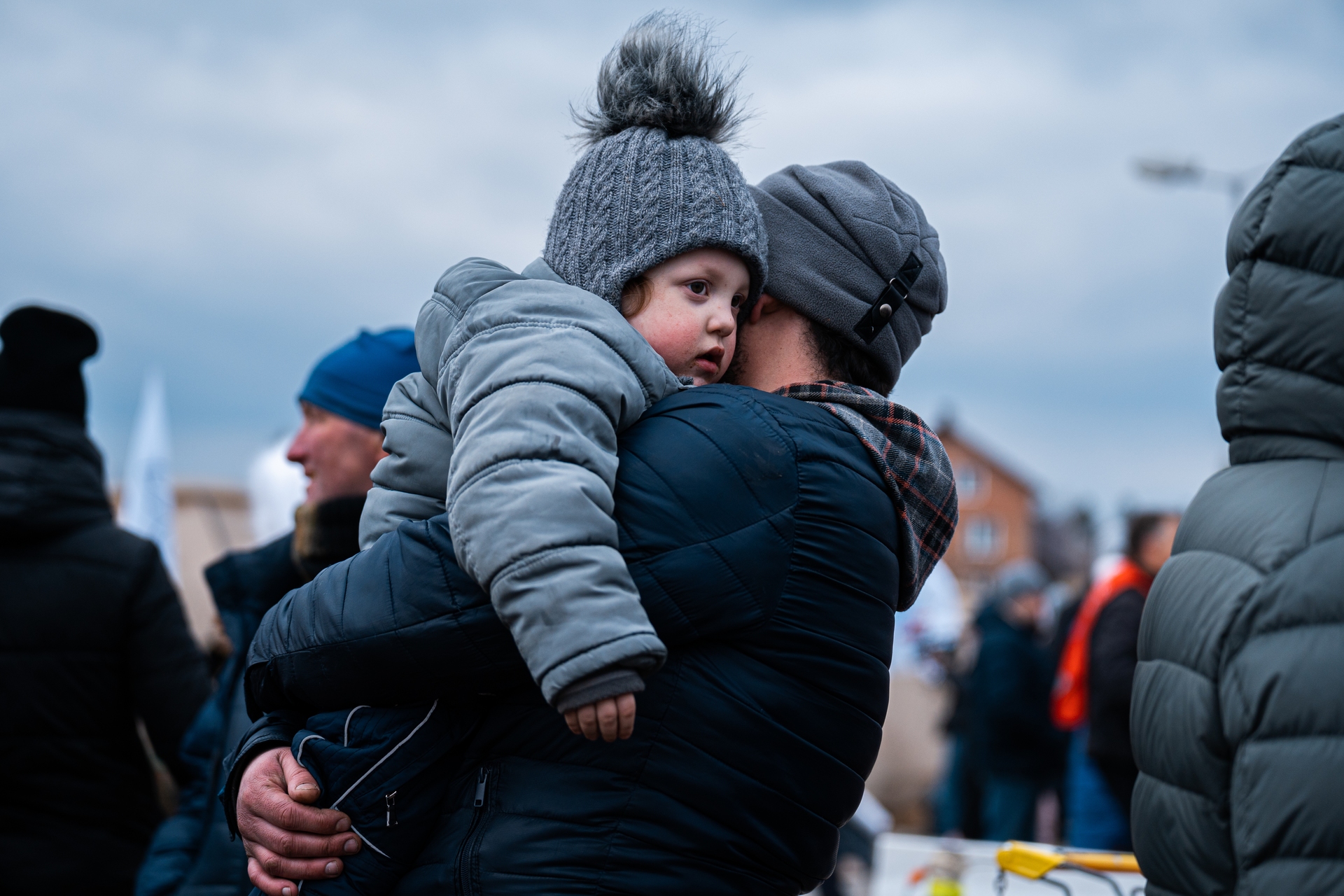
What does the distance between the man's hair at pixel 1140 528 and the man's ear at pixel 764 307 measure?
4982 mm

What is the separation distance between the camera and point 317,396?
3244mm

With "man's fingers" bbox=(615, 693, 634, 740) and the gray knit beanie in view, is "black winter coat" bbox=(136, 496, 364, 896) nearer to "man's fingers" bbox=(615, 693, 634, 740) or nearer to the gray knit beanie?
the gray knit beanie

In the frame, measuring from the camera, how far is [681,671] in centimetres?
160

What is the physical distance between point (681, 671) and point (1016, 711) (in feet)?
26.0

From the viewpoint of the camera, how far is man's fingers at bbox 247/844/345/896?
5.45ft

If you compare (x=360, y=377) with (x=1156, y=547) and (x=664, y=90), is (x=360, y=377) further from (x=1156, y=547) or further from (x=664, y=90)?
(x=1156, y=547)

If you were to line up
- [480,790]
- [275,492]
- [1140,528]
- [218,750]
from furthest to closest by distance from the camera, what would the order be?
[1140,528]
[275,492]
[218,750]
[480,790]

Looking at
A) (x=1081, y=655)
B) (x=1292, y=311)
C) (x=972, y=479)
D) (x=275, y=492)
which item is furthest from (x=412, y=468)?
(x=972, y=479)

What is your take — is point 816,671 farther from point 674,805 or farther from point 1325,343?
point 1325,343

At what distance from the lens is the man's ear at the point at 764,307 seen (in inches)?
85.5

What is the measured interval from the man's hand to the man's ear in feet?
3.53

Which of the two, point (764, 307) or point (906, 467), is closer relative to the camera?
point (906, 467)

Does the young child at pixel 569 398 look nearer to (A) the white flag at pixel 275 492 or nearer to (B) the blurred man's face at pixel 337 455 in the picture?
(B) the blurred man's face at pixel 337 455

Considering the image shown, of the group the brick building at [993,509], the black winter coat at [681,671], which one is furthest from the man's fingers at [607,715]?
the brick building at [993,509]
